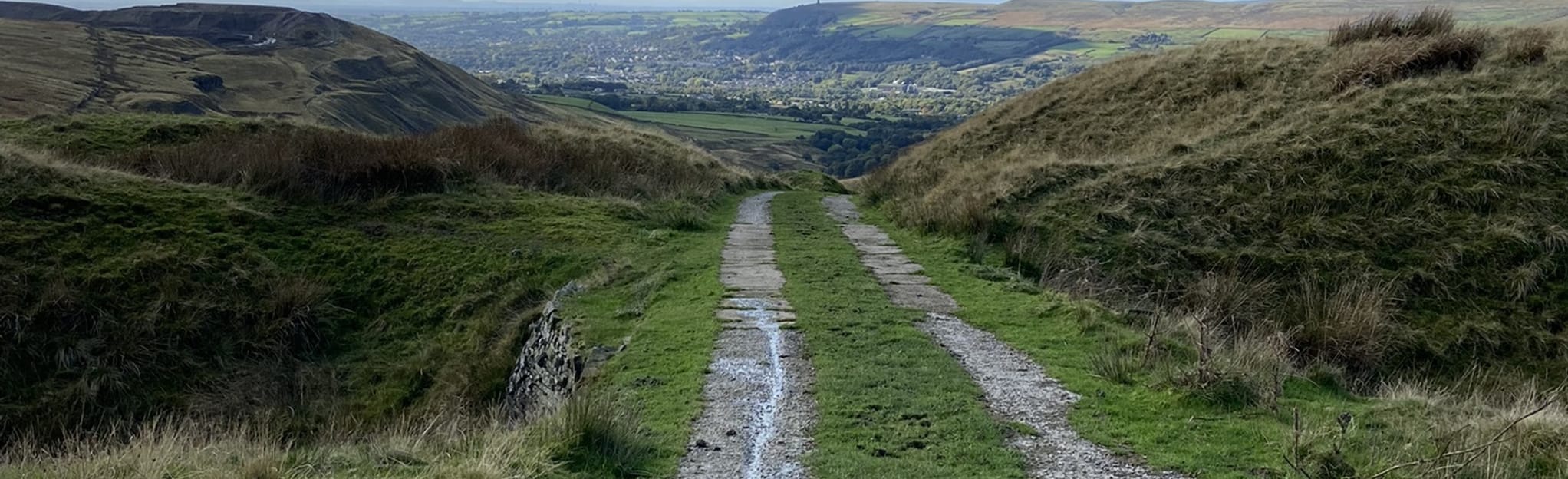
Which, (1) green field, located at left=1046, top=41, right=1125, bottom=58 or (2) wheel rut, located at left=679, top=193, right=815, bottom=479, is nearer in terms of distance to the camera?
(2) wheel rut, located at left=679, top=193, right=815, bottom=479

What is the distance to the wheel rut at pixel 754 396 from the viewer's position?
21.9 feet

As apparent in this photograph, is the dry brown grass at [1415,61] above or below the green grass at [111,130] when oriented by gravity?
above

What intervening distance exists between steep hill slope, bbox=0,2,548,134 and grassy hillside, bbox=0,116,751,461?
2492 cm

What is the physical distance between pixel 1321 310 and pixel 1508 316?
2961mm

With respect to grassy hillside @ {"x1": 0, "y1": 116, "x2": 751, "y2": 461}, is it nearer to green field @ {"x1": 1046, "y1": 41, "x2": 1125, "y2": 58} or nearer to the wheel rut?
the wheel rut

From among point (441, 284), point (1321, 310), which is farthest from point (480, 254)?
point (1321, 310)

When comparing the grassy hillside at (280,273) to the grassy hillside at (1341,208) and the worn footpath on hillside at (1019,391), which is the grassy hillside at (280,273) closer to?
the worn footpath on hillside at (1019,391)

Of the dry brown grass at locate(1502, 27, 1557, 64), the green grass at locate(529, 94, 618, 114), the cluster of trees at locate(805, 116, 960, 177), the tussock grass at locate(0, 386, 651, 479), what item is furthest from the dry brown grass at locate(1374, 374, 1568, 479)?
the green grass at locate(529, 94, 618, 114)

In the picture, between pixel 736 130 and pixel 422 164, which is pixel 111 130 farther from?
pixel 736 130

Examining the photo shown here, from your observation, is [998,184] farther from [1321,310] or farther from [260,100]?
[260,100]

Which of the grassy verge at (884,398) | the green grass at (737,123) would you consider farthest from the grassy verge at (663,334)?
the green grass at (737,123)

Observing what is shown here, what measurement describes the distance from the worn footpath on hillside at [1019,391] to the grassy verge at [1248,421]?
0.17m

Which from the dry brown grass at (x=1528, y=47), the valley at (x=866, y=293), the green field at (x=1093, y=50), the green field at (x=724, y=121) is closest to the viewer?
the valley at (x=866, y=293)

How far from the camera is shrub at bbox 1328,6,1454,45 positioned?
23953 mm
